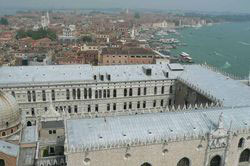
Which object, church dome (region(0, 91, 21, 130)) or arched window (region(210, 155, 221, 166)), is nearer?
arched window (region(210, 155, 221, 166))

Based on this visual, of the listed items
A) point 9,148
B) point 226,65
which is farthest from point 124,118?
point 226,65

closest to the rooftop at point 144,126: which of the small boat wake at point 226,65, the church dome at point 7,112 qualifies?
the church dome at point 7,112

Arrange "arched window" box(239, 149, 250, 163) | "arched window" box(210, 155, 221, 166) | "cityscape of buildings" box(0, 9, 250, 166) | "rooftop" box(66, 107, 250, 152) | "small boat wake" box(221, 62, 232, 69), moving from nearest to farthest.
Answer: "rooftop" box(66, 107, 250, 152), "cityscape of buildings" box(0, 9, 250, 166), "arched window" box(210, 155, 221, 166), "arched window" box(239, 149, 250, 163), "small boat wake" box(221, 62, 232, 69)

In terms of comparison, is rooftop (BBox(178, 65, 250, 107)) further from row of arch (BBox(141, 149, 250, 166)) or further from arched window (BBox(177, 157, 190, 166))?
arched window (BBox(177, 157, 190, 166))

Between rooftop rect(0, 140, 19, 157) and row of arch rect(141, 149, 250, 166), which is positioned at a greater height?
rooftop rect(0, 140, 19, 157)

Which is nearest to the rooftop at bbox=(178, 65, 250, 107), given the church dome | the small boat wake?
the church dome

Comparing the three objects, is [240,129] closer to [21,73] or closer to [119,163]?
[119,163]

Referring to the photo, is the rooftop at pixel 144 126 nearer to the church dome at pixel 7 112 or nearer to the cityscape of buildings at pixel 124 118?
the cityscape of buildings at pixel 124 118
